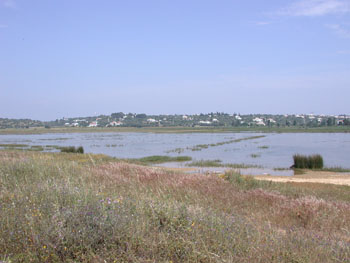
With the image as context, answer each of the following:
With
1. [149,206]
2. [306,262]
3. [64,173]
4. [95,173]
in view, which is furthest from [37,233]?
[95,173]

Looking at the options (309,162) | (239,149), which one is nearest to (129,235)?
(309,162)

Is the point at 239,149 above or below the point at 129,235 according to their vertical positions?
below

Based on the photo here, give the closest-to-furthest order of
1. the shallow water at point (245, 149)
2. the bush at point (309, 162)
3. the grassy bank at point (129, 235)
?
the grassy bank at point (129, 235) → the bush at point (309, 162) → the shallow water at point (245, 149)

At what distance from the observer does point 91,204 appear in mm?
5637

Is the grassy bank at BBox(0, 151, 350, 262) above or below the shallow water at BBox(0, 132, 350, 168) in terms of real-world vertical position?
above

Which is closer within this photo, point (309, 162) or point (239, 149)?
point (309, 162)

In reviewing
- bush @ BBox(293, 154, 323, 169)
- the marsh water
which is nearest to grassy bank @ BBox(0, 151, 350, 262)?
bush @ BBox(293, 154, 323, 169)

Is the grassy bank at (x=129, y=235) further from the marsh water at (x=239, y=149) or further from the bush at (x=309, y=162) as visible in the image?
the marsh water at (x=239, y=149)

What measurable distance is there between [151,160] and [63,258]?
1418 inches

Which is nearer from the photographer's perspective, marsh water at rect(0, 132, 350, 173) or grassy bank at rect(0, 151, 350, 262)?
grassy bank at rect(0, 151, 350, 262)

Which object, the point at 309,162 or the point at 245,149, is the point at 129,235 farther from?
the point at 245,149

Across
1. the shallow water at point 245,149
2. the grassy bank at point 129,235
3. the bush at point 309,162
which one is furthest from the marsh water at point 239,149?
the grassy bank at point 129,235

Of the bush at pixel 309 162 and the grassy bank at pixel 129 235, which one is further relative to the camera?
the bush at pixel 309 162

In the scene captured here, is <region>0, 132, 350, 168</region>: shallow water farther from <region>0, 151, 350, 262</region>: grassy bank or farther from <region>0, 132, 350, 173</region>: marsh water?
<region>0, 151, 350, 262</region>: grassy bank
